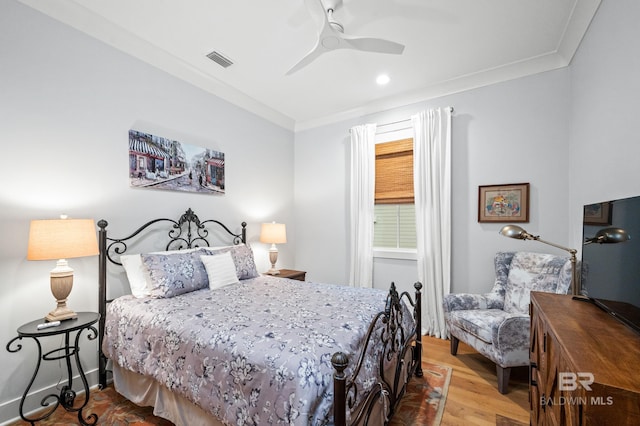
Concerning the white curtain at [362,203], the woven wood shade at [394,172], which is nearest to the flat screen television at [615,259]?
the woven wood shade at [394,172]

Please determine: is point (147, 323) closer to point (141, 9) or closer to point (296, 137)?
point (141, 9)

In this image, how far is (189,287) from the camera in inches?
94.0

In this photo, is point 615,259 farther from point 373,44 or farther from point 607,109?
point 373,44

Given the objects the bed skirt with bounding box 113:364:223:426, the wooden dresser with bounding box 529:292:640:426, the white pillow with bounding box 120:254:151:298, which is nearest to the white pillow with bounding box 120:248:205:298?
the white pillow with bounding box 120:254:151:298

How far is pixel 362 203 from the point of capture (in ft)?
12.6

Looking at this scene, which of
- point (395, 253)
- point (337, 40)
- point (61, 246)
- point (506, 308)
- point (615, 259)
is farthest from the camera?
point (395, 253)

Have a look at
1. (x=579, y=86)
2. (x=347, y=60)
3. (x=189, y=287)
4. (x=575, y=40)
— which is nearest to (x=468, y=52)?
(x=575, y=40)

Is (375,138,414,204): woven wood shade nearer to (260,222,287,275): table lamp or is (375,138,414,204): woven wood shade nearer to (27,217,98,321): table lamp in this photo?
(260,222,287,275): table lamp

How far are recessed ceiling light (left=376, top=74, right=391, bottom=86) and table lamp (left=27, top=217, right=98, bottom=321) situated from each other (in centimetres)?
314

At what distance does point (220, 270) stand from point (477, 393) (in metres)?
2.40

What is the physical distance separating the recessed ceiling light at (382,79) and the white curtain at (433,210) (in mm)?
570

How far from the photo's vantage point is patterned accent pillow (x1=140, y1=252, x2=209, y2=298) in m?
2.23

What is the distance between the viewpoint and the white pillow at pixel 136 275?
2.30 m

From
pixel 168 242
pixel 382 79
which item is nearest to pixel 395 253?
pixel 382 79
